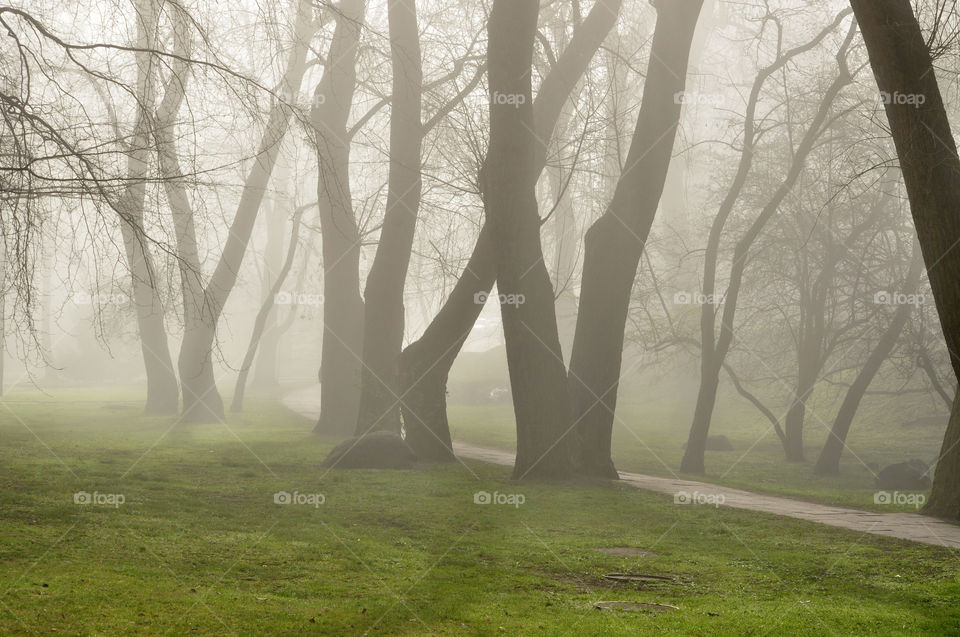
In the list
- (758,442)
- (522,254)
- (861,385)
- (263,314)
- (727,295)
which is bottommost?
(758,442)

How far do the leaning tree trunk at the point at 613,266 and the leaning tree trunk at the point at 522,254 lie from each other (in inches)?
33.6

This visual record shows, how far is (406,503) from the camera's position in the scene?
37.9 feet

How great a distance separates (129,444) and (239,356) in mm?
53122

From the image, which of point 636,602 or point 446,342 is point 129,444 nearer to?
point 446,342

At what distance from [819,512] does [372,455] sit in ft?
22.0

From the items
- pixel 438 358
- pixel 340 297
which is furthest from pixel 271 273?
pixel 438 358

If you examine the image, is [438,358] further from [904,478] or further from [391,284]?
[904,478]

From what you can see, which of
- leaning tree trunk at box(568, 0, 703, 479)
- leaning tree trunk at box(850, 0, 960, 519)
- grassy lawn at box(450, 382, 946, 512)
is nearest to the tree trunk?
grassy lawn at box(450, 382, 946, 512)

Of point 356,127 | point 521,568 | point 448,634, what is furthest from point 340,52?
point 448,634

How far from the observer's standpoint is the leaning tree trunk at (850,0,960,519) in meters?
6.85

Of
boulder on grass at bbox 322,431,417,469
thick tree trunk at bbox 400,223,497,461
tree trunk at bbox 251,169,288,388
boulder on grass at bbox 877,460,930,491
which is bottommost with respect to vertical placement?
boulder on grass at bbox 877,460,930,491

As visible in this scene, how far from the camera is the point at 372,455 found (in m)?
15.4

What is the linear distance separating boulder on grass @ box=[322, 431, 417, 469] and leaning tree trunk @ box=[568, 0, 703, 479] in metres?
2.88

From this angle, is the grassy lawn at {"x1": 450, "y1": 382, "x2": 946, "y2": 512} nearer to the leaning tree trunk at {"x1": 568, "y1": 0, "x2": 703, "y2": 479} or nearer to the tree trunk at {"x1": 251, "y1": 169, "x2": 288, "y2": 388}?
the leaning tree trunk at {"x1": 568, "y1": 0, "x2": 703, "y2": 479}
